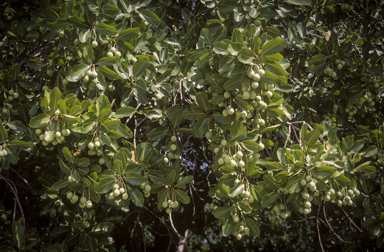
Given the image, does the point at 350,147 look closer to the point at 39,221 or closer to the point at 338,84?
the point at 338,84

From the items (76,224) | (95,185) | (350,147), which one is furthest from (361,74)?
(76,224)

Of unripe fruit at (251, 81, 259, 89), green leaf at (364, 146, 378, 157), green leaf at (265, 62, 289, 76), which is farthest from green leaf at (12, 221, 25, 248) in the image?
green leaf at (364, 146, 378, 157)

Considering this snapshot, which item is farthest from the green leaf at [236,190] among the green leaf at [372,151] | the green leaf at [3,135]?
the green leaf at [3,135]

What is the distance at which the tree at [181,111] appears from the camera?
4.95 feet

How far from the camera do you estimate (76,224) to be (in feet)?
6.38

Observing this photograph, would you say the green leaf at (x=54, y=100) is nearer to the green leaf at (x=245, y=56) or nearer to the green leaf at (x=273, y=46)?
the green leaf at (x=245, y=56)

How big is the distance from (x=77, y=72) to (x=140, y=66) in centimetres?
34

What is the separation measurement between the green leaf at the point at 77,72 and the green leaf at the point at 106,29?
0.21 metres

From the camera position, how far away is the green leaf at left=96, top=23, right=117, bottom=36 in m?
1.65

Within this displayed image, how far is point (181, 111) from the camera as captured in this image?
1707 millimetres

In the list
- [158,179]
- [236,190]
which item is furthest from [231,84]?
[158,179]

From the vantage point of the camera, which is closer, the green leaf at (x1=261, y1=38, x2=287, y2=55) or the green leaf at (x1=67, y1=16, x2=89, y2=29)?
the green leaf at (x1=261, y1=38, x2=287, y2=55)

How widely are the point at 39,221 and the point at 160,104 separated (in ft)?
5.92

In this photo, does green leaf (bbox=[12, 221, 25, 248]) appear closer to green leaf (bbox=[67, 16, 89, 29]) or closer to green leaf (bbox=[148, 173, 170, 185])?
green leaf (bbox=[148, 173, 170, 185])
